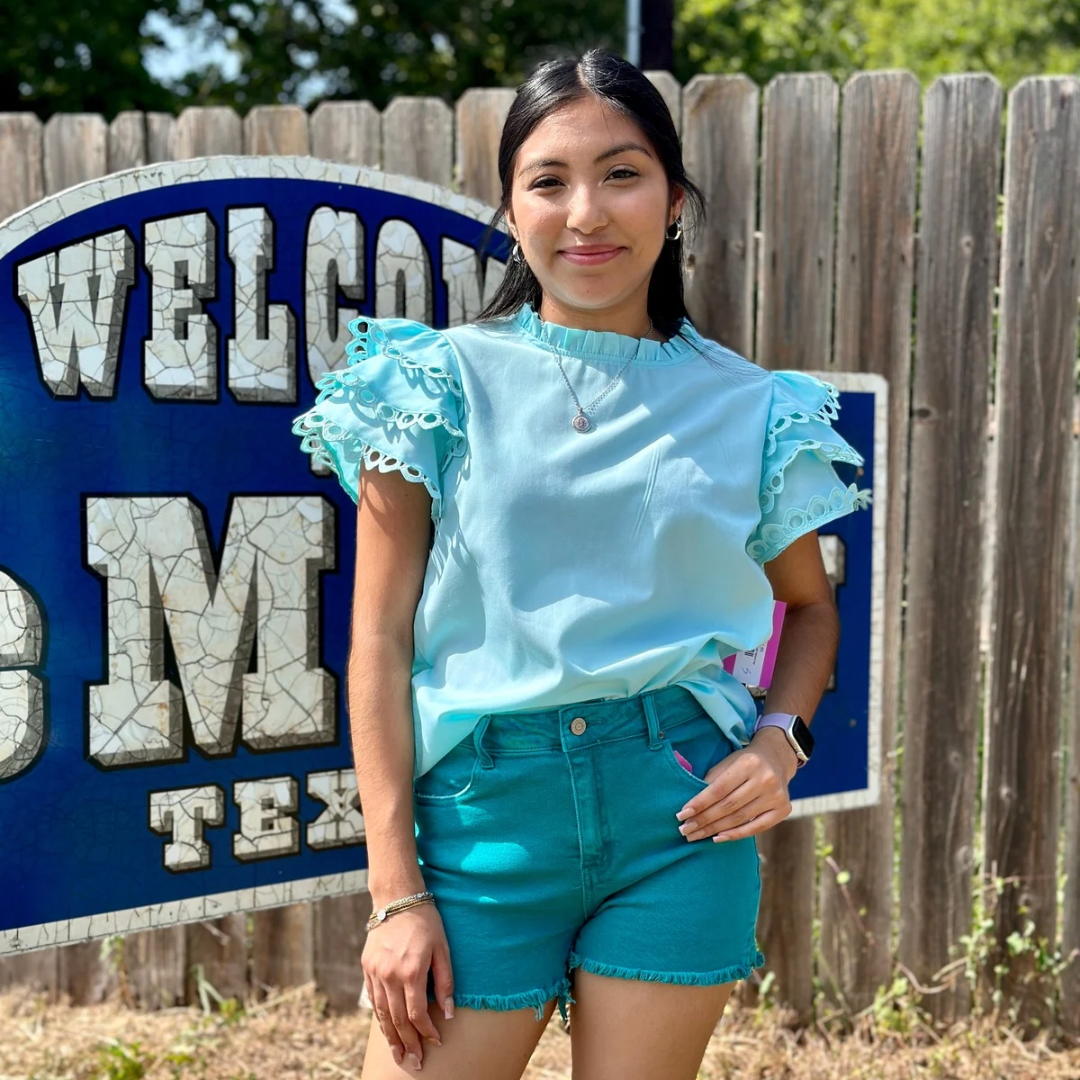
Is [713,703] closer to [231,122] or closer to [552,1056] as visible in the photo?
[552,1056]

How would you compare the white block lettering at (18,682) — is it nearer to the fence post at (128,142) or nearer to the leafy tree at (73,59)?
the fence post at (128,142)

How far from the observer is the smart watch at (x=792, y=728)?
1874mm

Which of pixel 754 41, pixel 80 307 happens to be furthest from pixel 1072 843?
pixel 754 41

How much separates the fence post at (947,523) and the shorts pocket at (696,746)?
1.56 metres

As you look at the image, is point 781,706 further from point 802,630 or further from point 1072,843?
point 1072,843

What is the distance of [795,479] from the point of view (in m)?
1.88

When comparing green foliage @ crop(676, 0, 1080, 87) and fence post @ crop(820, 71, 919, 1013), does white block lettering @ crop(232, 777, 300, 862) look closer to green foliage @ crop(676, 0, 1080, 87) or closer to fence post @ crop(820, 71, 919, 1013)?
fence post @ crop(820, 71, 919, 1013)

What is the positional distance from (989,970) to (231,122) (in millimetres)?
2922

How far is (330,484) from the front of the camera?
8.36 ft

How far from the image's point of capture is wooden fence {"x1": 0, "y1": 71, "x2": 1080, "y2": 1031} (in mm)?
3090

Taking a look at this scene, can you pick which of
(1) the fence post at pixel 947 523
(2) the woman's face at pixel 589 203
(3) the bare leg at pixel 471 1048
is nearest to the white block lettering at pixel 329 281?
(2) the woman's face at pixel 589 203

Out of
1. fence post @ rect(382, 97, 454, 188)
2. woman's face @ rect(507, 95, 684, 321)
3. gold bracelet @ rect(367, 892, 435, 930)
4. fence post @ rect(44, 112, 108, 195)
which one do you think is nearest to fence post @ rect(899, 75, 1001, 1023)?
fence post @ rect(382, 97, 454, 188)

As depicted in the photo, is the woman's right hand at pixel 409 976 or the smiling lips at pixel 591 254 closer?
the woman's right hand at pixel 409 976

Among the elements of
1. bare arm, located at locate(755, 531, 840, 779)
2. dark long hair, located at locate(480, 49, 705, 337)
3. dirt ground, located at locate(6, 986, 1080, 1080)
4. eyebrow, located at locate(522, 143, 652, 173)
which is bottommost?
dirt ground, located at locate(6, 986, 1080, 1080)
